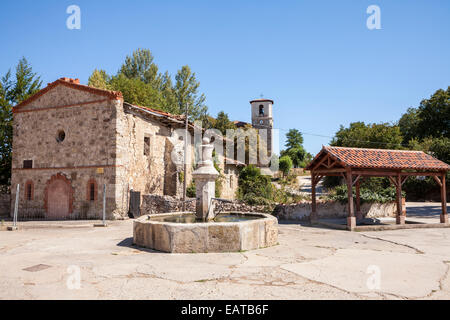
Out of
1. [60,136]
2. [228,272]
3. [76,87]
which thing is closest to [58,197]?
[60,136]

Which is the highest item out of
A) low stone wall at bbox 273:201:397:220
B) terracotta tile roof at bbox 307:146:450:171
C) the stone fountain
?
terracotta tile roof at bbox 307:146:450:171

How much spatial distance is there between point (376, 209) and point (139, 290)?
15.5 m

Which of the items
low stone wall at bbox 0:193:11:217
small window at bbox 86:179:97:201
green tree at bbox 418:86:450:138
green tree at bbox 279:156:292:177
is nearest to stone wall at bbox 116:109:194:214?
small window at bbox 86:179:97:201

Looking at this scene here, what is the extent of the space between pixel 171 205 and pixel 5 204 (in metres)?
11.0

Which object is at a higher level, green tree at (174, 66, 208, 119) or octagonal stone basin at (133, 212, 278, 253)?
green tree at (174, 66, 208, 119)

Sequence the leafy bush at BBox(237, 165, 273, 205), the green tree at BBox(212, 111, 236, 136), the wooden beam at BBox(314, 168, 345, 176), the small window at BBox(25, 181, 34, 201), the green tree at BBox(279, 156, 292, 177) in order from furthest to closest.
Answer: the green tree at BBox(279, 156, 292, 177) < the green tree at BBox(212, 111, 236, 136) < the leafy bush at BBox(237, 165, 273, 205) < the small window at BBox(25, 181, 34, 201) < the wooden beam at BBox(314, 168, 345, 176)

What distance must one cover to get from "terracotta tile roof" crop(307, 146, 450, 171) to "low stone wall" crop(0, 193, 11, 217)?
59.7 ft

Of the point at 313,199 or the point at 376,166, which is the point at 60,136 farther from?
the point at 376,166

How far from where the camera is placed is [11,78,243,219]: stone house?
15.6 m

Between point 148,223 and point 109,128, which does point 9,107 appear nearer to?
point 109,128

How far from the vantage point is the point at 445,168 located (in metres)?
12.9

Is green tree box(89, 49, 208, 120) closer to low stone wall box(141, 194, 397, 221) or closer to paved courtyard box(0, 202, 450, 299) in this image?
low stone wall box(141, 194, 397, 221)

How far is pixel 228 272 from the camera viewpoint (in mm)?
5316

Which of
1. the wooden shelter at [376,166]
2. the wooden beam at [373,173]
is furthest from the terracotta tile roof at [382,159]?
the wooden beam at [373,173]
